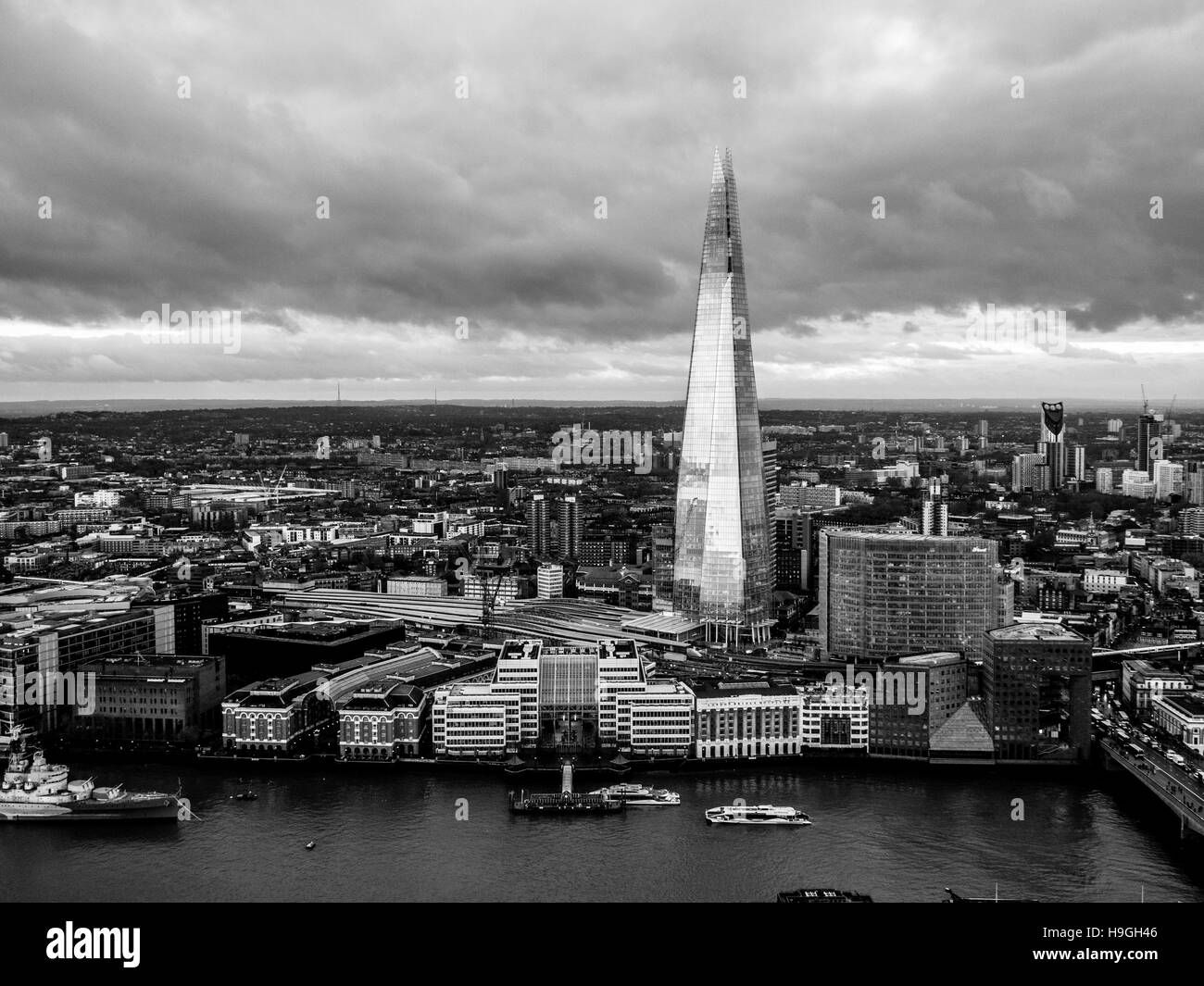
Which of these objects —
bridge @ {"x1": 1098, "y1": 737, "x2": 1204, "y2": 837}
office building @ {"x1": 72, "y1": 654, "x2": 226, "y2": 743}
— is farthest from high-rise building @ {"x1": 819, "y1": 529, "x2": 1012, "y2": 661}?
office building @ {"x1": 72, "y1": 654, "x2": 226, "y2": 743}

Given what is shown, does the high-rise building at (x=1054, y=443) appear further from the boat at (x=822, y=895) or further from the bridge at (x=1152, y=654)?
the boat at (x=822, y=895)

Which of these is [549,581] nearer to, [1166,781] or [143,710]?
[143,710]

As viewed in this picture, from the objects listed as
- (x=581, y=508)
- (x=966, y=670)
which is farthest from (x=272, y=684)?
(x=581, y=508)

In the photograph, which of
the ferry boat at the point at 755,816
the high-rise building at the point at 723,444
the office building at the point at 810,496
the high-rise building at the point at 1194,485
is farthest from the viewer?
the office building at the point at 810,496

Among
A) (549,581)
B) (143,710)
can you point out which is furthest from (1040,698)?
(549,581)

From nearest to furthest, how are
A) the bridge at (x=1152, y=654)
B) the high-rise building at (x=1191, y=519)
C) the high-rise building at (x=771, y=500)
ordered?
the bridge at (x=1152, y=654), the high-rise building at (x=771, y=500), the high-rise building at (x=1191, y=519)

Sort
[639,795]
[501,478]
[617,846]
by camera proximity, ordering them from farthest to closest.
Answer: [501,478]
[639,795]
[617,846]

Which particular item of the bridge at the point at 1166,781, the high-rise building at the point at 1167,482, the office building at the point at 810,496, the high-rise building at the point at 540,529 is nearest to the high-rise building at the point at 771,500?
the office building at the point at 810,496
